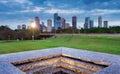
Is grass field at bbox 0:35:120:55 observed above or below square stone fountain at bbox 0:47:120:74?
below

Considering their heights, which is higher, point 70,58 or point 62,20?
point 62,20

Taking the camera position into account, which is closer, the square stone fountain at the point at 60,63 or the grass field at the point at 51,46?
the square stone fountain at the point at 60,63

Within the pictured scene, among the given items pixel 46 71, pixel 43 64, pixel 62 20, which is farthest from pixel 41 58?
pixel 62 20

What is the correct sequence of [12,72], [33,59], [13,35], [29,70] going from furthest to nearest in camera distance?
[13,35], [33,59], [29,70], [12,72]

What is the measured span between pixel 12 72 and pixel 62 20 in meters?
80.5

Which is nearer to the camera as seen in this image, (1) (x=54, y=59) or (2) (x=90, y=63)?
(2) (x=90, y=63)

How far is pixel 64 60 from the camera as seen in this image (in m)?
4.62

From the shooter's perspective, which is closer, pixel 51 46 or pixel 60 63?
pixel 60 63

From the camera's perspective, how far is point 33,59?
3.98 m

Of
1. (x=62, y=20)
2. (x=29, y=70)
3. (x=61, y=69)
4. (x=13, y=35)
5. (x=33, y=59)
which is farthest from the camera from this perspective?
(x=62, y=20)

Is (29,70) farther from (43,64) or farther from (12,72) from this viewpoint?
(12,72)

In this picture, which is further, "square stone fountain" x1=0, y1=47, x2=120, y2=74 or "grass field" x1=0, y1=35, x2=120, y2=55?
"grass field" x1=0, y1=35, x2=120, y2=55

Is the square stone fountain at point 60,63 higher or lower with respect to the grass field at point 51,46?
higher

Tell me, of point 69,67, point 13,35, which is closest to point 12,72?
point 69,67
